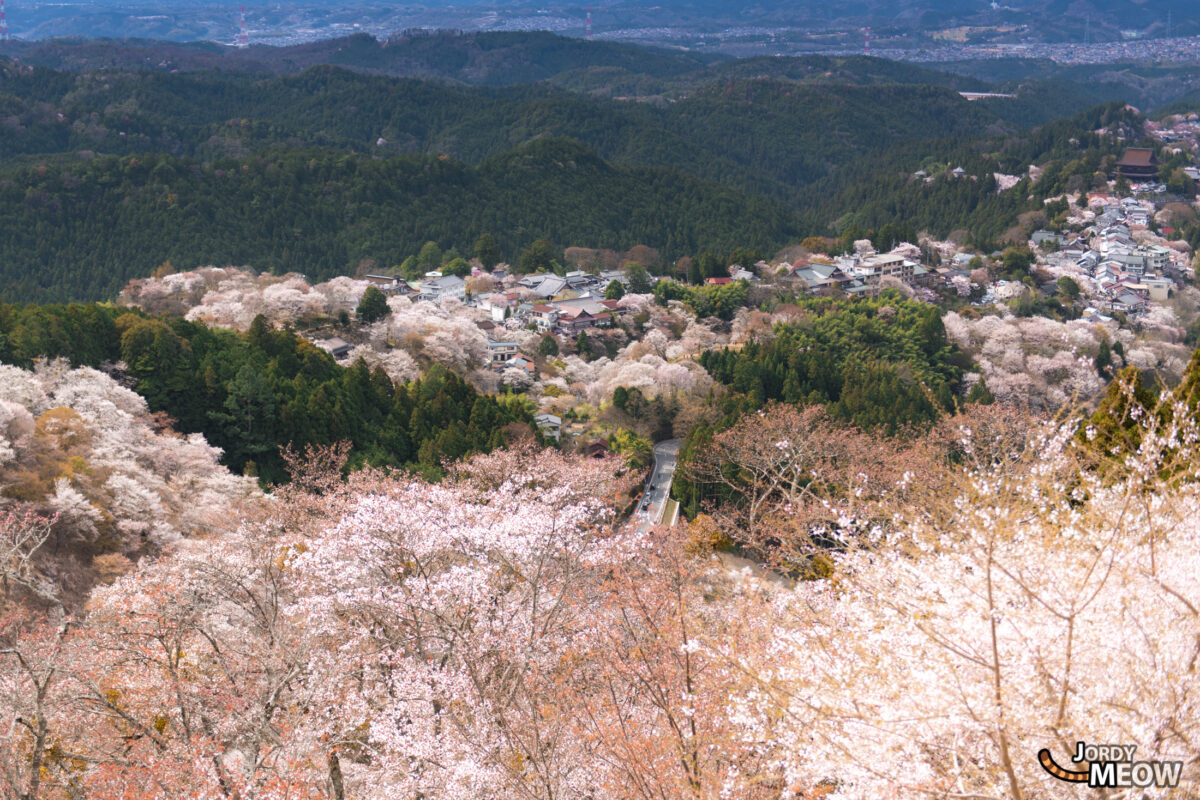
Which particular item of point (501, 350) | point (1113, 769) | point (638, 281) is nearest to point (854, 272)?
point (638, 281)

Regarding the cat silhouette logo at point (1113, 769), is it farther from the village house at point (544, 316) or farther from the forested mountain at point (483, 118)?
the forested mountain at point (483, 118)

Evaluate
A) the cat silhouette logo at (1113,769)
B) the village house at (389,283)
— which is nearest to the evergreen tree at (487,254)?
the village house at (389,283)

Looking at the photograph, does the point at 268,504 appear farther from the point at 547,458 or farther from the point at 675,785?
the point at 675,785

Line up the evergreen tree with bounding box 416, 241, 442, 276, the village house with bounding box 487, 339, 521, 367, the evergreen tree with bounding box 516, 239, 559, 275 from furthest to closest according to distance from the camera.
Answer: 1. the evergreen tree with bounding box 416, 241, 442, 276
2. the evergreen tree with bounding box 516, 239, 559, 275
3. the village house with bounding box 487, 339, 521, 367

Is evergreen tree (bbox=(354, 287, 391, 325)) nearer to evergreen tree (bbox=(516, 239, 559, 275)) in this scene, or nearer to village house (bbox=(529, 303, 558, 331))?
village house (bbox=(529, 303, 558, 331))

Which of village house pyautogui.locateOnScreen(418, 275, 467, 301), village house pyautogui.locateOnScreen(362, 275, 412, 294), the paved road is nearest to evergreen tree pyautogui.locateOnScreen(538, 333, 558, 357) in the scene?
village house pyautogui.locateOnScreen(418, 275, 467, 301)
